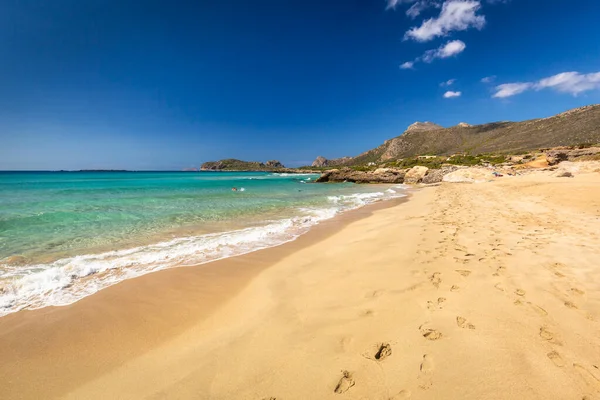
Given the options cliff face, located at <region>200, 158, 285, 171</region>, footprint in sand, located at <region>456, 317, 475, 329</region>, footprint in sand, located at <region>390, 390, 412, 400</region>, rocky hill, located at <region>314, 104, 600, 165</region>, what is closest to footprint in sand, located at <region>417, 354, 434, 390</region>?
footprint in sand, located at <region>390, 390, 412, 400</region>

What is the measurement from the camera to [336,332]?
305 cm

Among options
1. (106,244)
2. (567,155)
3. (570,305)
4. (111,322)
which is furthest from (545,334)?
(567,155)

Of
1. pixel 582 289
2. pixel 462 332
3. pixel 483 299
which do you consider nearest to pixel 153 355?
pixel 462 332

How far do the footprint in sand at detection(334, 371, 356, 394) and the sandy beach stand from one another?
0.04 feet

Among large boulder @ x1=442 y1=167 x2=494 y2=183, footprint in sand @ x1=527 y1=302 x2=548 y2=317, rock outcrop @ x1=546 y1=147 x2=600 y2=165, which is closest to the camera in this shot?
footprint in sand @ x1=527 y1=302 x2=548 y2=317

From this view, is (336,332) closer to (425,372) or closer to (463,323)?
(425,372)

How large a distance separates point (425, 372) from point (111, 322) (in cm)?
408

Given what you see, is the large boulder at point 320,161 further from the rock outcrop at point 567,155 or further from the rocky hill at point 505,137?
→ the rock outcrop at point 567,155

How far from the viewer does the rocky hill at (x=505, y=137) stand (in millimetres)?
60969

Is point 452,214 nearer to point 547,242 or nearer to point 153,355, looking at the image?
point 547,242

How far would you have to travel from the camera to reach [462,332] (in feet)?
9.34

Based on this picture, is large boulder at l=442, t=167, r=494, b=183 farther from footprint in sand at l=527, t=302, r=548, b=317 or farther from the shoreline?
the shoreline

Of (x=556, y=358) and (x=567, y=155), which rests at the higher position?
(x=567, y=155)

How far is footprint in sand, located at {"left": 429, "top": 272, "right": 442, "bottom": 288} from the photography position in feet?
13.4
